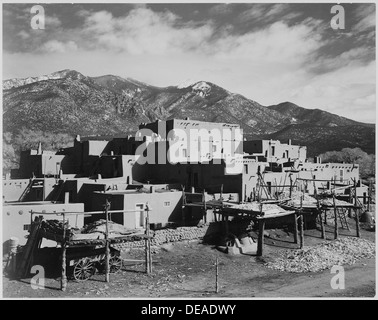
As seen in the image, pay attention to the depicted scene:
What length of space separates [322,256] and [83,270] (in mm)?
15724

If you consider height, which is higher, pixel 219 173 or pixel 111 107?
pixel 111 107

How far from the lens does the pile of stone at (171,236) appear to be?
26.3m

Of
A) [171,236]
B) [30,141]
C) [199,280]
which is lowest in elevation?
[199,280]

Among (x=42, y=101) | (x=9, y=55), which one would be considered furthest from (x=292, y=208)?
(x=42, y=101)

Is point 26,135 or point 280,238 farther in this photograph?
point 26,135

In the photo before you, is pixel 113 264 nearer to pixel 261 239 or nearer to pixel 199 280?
pixel 199 280

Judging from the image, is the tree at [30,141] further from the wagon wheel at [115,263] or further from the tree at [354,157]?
the tree at [354,157]

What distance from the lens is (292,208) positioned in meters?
31.5

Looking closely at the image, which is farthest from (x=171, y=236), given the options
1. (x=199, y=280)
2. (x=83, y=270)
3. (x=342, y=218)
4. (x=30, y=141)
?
(x=30, y=141)

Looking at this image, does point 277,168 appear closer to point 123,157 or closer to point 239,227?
point 239,227

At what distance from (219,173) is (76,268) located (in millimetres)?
17842

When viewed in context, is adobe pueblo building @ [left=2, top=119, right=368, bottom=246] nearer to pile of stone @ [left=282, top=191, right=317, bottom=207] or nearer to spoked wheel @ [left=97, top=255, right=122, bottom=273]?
pile of stone @ [left=282, top=191, right=317, bottom=207]

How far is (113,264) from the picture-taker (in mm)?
22547

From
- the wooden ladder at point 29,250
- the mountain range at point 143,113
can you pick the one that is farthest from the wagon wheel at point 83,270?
the mountain range at point 143,113
